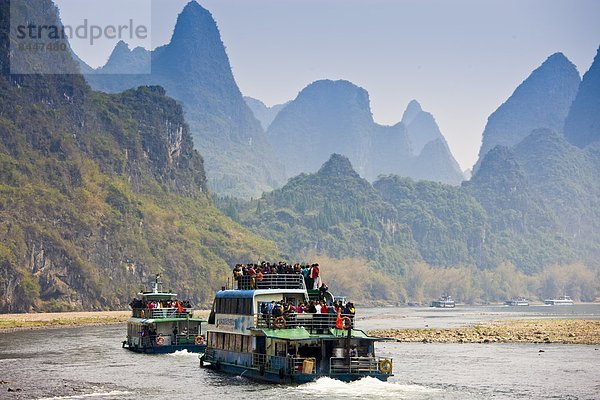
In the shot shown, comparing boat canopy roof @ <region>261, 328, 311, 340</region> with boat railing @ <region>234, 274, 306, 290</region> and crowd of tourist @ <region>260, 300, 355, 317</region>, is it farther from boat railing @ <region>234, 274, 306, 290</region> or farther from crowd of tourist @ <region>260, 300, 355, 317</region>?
boat railing @ <region>234, 274, 306, 290</region>

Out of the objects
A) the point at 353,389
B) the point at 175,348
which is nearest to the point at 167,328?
the point at 175,348

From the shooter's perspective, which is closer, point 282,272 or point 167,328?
point 282,272

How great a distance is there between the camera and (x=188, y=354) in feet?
243

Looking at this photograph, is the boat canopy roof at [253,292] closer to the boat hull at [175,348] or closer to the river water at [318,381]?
the river water at [318,381]

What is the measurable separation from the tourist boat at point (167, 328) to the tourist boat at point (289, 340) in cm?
1647

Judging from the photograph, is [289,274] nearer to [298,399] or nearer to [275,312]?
[275,312]

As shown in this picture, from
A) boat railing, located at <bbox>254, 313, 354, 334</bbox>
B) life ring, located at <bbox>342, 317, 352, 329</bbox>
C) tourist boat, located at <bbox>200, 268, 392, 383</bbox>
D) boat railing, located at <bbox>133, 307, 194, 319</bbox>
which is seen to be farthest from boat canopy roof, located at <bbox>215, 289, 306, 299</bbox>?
boat railing, located at <bbox>133, 307, 194, 319</bbox>

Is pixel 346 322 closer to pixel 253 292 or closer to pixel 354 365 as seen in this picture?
pixel 354 365

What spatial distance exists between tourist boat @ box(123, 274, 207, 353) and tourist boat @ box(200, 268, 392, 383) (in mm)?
16473

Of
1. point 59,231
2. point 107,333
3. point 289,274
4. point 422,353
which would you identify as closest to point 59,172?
point 59,231

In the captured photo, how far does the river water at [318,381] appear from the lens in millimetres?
51656

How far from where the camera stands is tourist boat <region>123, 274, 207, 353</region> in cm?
7488

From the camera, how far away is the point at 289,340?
5016 centimetres

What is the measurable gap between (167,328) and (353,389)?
3037 centimetres
